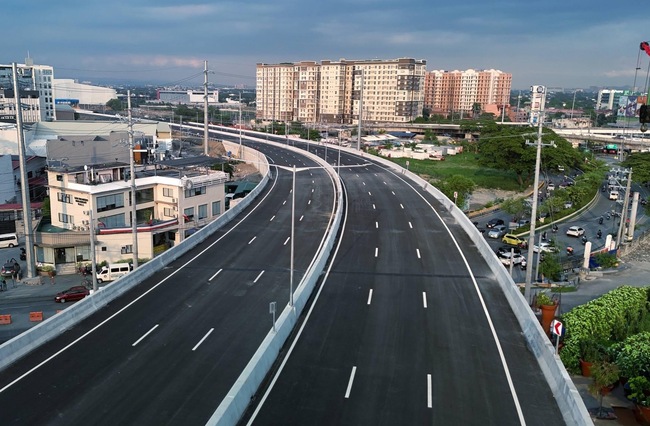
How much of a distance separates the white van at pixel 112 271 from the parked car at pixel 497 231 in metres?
34.8

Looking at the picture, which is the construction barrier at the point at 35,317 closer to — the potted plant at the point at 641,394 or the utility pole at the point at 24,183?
the utility pole at the point at 24,183

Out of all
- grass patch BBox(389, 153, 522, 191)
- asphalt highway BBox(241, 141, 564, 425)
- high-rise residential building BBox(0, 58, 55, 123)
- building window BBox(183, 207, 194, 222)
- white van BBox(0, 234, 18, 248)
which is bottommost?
white van BBox(0, 234, 18, 248)

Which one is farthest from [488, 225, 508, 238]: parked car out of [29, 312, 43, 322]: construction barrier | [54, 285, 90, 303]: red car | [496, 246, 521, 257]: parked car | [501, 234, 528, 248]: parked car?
[29, 312, 43, 322]: construction barrier

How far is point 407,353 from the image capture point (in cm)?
2016

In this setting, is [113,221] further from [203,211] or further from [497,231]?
[497,231]

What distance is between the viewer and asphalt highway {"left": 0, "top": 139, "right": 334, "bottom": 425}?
1623cm

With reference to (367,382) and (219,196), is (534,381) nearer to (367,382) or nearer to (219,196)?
(367,382)

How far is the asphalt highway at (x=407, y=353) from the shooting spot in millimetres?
16406

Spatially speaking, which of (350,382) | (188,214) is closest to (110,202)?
(188,214)

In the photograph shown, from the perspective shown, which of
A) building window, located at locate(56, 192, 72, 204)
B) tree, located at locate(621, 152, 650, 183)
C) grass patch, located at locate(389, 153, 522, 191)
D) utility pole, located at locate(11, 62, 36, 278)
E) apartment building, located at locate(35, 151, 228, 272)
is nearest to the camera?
utility pole, located at locate(11, 62, 36, 278)

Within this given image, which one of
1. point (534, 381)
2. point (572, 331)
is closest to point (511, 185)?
point (572, 331)

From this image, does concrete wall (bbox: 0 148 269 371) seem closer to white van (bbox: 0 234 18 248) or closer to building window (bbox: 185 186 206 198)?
building window (bbox: 185 186 206 198)

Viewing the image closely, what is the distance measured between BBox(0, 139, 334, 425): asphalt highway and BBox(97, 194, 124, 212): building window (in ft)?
60.7

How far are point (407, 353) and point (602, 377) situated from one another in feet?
23.5
